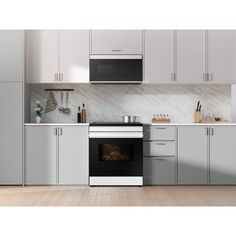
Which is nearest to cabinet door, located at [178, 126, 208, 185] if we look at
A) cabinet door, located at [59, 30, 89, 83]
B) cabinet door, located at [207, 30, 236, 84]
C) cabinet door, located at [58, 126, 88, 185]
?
cabinet door, located at [207, 30, 236, 84]

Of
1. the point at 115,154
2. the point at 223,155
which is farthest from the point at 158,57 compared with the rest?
the point at 223,155

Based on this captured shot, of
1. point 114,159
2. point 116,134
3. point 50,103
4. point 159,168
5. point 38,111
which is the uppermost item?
point 50,103

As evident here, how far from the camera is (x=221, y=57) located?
5195mm

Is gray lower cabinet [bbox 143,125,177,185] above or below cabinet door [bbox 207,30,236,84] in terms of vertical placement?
below

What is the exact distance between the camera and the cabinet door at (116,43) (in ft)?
17.0

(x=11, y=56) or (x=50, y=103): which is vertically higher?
(x=11, y=56)

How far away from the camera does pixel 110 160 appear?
5.02 meters

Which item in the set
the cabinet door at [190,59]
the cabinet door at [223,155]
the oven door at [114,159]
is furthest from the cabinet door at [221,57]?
the oven door at [114,159]

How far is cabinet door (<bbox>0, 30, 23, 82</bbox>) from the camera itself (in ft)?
16.4

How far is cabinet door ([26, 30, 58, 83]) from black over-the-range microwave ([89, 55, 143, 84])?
50 cm

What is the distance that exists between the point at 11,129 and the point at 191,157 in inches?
92.3

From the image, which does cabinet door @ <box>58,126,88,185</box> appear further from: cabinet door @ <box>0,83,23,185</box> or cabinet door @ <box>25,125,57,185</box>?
cabinet door @ <box>0,83,23,185</box>

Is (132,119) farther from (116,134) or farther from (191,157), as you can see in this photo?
(191,157)

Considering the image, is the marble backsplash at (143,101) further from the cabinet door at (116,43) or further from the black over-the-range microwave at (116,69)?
the cabinet door at (116,43)
